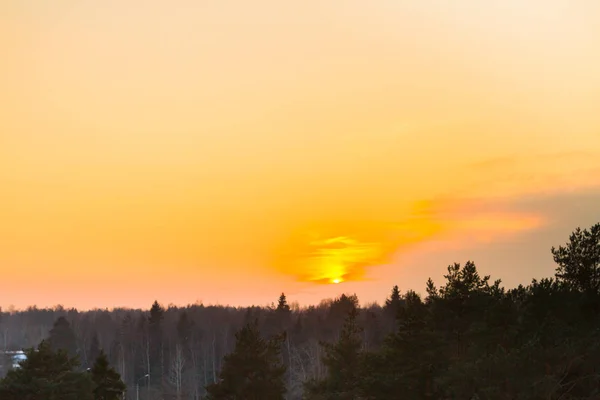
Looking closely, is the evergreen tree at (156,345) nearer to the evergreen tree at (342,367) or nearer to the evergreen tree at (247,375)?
the evergreen tree at (342,367)

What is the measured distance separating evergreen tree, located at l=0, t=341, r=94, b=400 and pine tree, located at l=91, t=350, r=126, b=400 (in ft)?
10.7

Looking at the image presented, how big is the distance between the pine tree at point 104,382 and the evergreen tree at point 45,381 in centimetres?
327

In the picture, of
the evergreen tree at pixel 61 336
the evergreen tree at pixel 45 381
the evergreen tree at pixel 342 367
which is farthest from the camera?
the evergreen tree at pixel 61 336

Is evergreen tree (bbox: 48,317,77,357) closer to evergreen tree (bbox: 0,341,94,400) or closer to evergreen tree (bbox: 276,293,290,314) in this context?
evergreen tree (bbox: 276,293,290,314)

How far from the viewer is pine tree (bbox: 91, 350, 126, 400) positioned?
1460 inches

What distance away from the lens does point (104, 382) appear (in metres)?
37.4

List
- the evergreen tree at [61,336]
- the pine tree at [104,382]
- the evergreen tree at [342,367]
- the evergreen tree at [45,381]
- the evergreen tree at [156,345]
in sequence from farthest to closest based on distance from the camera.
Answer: the evergreen tree at [156,345]
the evergreen tree at [61,336]
the evergreen tree at [342,367]
the pine tree at [104,382]
the evergreen tree at [45,381]

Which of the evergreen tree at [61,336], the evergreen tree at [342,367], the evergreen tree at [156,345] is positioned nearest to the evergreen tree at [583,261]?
the evergreen tree at [342,367]

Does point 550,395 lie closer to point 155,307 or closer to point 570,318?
point 570,318

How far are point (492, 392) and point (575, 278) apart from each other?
9.67 meters

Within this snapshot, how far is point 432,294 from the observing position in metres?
37.0

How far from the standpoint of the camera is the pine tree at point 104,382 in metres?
37.1

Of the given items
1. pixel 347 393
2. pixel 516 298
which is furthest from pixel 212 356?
pixel 516 298

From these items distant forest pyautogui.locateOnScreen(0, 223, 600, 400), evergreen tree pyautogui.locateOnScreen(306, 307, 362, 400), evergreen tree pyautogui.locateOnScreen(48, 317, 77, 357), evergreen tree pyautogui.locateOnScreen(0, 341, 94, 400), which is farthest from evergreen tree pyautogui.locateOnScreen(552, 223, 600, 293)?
evergreen tree pyautogui.locateOnScreen(48, 317, 77, 357)
